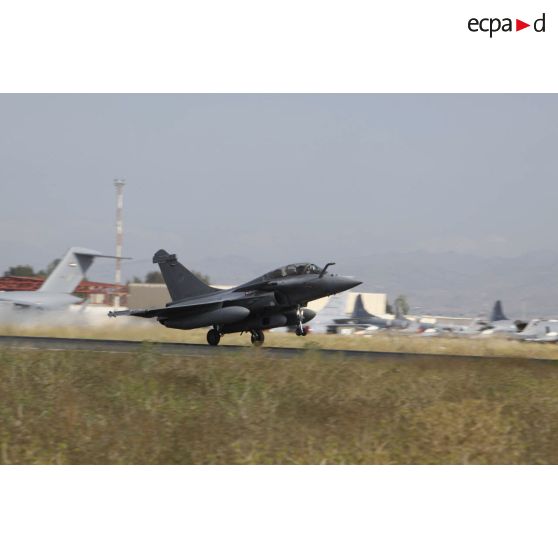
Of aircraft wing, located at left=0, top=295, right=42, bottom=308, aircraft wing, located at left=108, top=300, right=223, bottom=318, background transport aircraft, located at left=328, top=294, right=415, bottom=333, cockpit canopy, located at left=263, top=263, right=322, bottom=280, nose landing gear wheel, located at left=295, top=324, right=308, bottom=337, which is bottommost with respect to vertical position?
background transport aircraft, located at left=328, top=294, right=415, bottom=333

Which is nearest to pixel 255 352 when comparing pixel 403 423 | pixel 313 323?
pixel 403 423

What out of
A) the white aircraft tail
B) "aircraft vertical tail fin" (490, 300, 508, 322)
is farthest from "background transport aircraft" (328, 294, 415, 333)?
the white aircraft tail

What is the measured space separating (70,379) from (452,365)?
36.1 feet

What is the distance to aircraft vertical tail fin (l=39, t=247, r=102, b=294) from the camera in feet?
139

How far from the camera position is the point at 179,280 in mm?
34406

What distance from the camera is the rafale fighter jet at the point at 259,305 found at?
30.7m

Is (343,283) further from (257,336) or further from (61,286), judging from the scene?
(61,286)

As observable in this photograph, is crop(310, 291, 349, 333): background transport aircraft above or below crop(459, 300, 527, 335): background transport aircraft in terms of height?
above

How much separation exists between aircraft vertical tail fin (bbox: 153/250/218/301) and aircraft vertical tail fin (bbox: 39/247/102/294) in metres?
10.0

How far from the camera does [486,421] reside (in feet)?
54.6

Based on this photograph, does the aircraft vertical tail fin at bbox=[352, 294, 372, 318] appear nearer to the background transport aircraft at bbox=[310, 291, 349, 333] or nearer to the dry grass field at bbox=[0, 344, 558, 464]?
the background transport aircraft at bbox=[310, 291, 349, 333]

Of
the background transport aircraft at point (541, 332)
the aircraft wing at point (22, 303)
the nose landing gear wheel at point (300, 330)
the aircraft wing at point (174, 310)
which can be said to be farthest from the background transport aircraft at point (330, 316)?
the aircraft wing at point (174, 310)

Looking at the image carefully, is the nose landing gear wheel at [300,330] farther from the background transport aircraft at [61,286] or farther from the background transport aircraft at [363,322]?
the background transport aircraft at [363,322]

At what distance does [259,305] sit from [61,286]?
16.3 m
